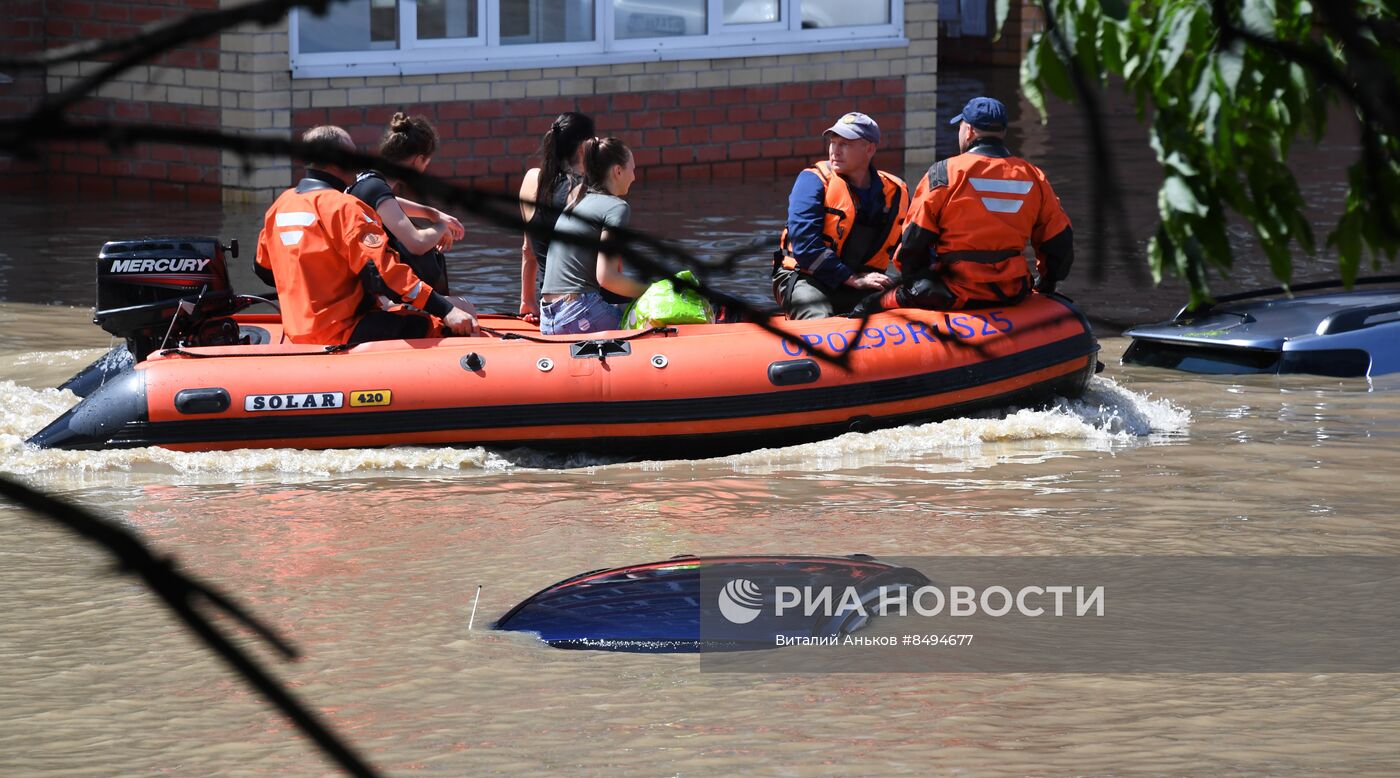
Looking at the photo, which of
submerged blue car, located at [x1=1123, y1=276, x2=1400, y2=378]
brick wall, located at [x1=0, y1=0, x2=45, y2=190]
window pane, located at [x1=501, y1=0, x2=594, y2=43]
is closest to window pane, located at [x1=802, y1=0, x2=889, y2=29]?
window pane, located at [x1=501, y1=0, x2=594, y2=43]

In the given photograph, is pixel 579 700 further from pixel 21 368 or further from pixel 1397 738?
pixel 21 368

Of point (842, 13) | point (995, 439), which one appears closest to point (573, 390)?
point (995, 439)

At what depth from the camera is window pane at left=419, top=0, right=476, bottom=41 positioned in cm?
1360

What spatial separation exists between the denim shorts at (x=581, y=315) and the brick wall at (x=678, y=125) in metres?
6.11

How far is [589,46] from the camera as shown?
14219 millimetres

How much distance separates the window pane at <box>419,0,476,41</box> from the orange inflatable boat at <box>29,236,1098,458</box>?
22.1 feet

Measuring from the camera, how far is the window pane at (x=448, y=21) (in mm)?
13602

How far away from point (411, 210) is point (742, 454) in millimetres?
1800

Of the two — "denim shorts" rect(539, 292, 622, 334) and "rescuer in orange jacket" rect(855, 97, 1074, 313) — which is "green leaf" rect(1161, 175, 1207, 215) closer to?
"rescuer in orange jacket" rect(855, 97, 1074, 313)

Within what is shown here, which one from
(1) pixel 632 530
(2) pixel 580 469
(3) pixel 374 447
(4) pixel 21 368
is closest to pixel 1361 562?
(1) pixel 632 530

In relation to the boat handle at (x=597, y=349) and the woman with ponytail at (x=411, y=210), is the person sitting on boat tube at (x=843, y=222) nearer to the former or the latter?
the boat handle at (x=597, y=349)

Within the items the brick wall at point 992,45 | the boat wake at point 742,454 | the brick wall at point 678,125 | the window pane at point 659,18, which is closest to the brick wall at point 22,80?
the brick wall at point 678,125

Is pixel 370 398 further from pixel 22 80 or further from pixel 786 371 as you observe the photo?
pixel 22 80

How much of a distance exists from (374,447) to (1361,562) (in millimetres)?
3773
